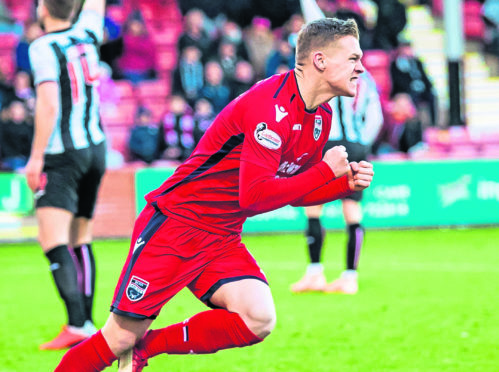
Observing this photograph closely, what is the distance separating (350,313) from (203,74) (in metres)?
8.58

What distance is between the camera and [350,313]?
647cm

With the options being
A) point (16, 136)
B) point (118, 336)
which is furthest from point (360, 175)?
point (16, 136)

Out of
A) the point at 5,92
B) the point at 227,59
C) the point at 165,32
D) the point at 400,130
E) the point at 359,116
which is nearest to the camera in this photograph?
the point at 359,116

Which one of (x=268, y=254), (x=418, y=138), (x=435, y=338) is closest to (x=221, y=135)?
(x=435, y=338)

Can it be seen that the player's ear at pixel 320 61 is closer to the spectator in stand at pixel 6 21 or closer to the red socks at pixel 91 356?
the red socks at pixel 91 356

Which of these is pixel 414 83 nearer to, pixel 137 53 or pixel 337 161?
pixel 137 53

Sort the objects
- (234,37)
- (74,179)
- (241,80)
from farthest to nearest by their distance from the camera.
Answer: (234,37)
(241,80)
(74,179)

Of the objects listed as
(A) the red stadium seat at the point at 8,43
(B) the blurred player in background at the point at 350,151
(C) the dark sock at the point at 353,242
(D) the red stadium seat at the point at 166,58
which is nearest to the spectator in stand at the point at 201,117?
(D) the red stadium seat at the point at 166,58

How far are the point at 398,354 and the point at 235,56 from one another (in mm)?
10489

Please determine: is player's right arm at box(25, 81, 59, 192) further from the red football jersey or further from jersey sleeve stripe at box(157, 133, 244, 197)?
jersey sleeve stripe at box(157, 133, 244, 197)

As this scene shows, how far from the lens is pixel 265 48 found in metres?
15.5

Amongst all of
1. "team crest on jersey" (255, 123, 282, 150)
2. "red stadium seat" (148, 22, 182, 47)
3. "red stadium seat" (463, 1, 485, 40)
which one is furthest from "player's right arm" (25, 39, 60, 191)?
"red stadium seat" (463, 1, 485, 40)

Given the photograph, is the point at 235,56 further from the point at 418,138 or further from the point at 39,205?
the point at 39,205

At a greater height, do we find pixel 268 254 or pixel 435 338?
pixel 435 338
